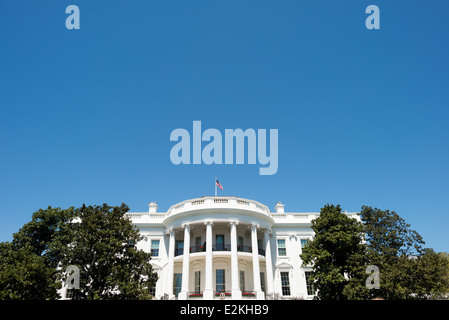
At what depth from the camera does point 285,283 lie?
29.7 m

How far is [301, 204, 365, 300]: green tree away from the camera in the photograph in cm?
2208

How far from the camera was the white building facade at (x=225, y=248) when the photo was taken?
87.3 feet

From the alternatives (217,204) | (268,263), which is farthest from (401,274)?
(217,204)

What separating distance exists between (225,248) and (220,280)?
3.18 m

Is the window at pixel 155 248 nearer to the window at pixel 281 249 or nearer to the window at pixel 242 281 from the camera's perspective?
the window at pixel 242 281

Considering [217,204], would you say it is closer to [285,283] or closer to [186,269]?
[186,269]

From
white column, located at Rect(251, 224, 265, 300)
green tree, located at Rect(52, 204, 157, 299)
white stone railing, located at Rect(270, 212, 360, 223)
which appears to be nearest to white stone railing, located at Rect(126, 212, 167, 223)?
green tree, located at Rect(52, 204, 157, 299)

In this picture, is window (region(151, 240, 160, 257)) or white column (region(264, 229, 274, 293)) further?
window (region(151, 240, 160, 257))

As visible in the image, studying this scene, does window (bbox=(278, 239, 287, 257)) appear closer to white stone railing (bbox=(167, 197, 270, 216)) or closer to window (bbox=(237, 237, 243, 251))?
window (bbox=(237, 237, 243, 251))

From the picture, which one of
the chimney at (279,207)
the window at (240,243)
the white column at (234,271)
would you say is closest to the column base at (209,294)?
the white column at (234,271)
